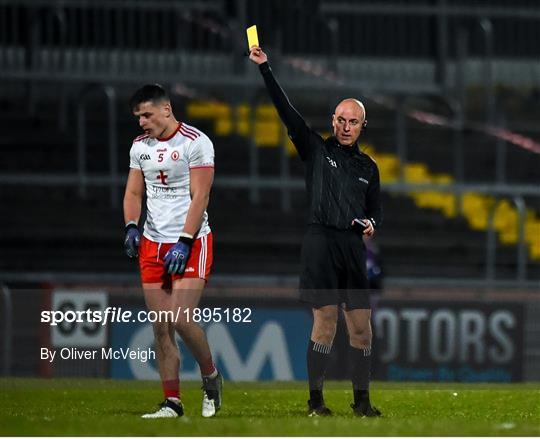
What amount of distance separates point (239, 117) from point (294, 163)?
126cm

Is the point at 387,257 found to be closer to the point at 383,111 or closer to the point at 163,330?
the point at 383,111

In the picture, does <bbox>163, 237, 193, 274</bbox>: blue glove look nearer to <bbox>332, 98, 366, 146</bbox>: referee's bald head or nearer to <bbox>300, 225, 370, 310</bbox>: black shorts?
<bbox>300, 225, 370, 310</bbox>: black shorts

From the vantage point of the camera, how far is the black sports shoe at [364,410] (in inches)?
452

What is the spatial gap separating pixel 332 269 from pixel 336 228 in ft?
0.86

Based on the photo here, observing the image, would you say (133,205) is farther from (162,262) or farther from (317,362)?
(317,362)

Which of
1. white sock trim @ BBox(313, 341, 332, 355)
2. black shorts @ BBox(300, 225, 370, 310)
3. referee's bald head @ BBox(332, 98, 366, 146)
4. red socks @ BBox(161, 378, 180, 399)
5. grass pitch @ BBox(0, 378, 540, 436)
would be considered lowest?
grass pitch @ BBox(0, 378, 540, 436)

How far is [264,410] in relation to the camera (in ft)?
40.2

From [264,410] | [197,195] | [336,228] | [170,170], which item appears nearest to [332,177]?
[336,228]

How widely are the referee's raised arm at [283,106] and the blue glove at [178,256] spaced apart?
3.22 ft

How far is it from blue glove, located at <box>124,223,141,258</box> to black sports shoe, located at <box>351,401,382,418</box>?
68.7 inches

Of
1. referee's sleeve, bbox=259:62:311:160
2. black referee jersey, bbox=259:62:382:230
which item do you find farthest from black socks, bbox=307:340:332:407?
referee's sleeve, bbox=259:62:311:160

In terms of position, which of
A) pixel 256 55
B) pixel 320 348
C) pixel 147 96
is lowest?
pixel 320 348

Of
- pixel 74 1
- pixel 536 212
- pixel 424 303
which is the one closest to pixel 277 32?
pixel 74 1

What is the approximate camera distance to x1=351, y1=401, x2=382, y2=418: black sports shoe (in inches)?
452
